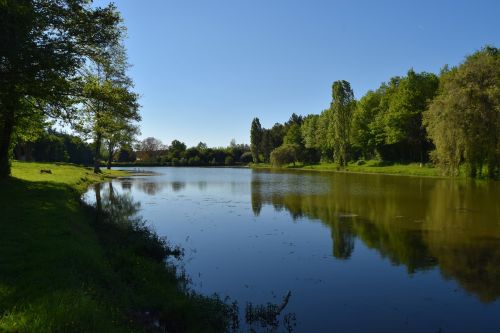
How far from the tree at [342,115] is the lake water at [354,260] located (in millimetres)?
50828

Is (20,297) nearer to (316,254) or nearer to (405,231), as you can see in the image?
(316,254)

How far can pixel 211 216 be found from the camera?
70.3 ft

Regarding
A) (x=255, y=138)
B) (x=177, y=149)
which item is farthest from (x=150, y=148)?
(x=255, y=138)

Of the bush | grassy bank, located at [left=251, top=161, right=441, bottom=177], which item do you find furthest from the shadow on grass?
the bush

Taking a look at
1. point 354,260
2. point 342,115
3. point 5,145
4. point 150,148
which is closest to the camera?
point 354,260

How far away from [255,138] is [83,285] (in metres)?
115

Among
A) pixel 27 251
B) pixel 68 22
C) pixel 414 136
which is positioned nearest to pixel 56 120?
pixel 68 22

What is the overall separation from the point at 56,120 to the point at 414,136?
56.7m

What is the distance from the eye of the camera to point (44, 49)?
16.3 m

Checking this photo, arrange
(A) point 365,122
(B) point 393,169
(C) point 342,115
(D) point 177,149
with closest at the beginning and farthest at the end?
(B) point 393,169 → (C) point 342,115 → (A) point 365,122 → (D) point 177,149

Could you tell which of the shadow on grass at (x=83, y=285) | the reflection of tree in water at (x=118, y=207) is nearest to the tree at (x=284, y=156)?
the reflection of tree in water at (x=118, y=207)

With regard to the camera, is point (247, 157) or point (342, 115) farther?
point (247, 157)

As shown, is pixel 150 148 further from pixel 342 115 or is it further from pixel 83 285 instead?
pixel 83 285

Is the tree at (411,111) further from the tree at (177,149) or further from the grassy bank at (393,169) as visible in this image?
the tree at (177,149)
